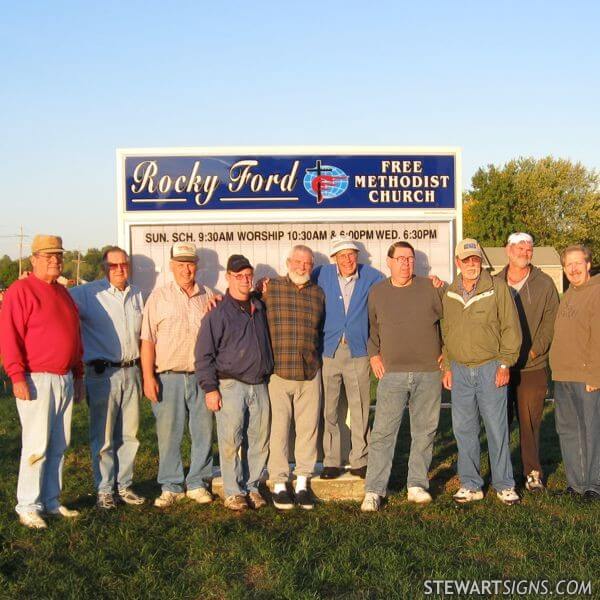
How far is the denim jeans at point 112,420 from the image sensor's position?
257 inches

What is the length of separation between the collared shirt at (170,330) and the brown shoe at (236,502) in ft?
3.76

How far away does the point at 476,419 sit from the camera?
6684mm

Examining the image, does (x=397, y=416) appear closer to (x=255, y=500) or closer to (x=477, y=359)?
(x=477, y=359)

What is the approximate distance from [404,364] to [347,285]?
913 mm

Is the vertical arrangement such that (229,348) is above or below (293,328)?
below

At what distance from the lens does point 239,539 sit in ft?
18.4

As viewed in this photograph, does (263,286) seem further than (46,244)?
Yes

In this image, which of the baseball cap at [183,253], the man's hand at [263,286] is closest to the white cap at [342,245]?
the man's hand at [263,286]

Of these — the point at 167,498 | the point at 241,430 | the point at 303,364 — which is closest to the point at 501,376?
the point at 303,364

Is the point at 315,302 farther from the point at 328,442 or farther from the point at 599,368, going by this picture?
the point at 599,368

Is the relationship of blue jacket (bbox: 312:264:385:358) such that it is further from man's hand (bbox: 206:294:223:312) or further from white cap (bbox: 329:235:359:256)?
man's hand (bbox: 206:294:223:312)

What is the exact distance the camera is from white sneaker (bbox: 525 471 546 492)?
22.6 feet

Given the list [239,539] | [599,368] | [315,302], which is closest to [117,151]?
[315,302]

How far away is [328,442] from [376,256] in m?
2.03
